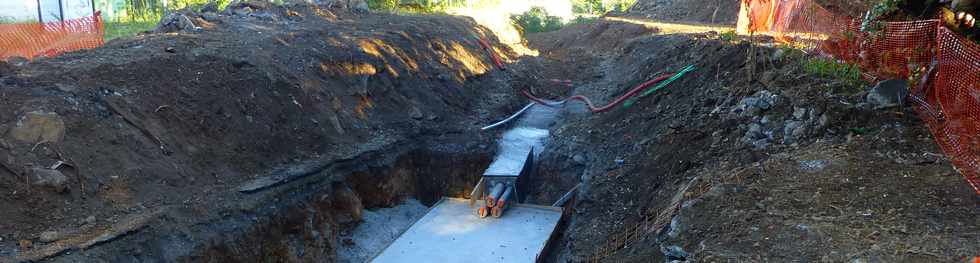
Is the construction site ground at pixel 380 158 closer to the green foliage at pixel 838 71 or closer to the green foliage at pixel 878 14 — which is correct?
the green foliage at pixel 838 71

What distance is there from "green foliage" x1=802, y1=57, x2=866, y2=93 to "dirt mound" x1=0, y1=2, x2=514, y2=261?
5608mm

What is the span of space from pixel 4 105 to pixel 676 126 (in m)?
7.85

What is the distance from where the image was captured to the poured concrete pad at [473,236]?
7340mm

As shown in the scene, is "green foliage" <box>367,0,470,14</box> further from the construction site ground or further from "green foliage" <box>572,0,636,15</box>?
"green foliage" <box>572,0,636,15</box>

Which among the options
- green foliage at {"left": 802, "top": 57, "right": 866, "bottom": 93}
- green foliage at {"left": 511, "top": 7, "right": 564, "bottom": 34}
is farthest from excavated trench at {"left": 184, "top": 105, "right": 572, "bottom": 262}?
green foliage at {"left": 511, "top": 7, "right": 564, "bottom": 34}

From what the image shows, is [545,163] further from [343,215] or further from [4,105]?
[4,105]

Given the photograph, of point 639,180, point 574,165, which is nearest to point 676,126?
point 639,180

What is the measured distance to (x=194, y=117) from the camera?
7.46 metres

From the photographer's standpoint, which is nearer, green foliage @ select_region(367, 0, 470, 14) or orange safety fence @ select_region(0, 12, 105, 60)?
orange safety fence @ select_region(0, 12, 105, 60)

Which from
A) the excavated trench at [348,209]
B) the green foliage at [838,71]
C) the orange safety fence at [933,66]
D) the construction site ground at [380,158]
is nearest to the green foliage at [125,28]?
the construction site ground at [380,158]

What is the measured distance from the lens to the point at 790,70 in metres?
7.50

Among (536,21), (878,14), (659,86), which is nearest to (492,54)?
(659,86)

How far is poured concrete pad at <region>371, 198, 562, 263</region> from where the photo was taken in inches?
289

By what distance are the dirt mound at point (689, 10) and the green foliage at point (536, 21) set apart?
14.2ft
